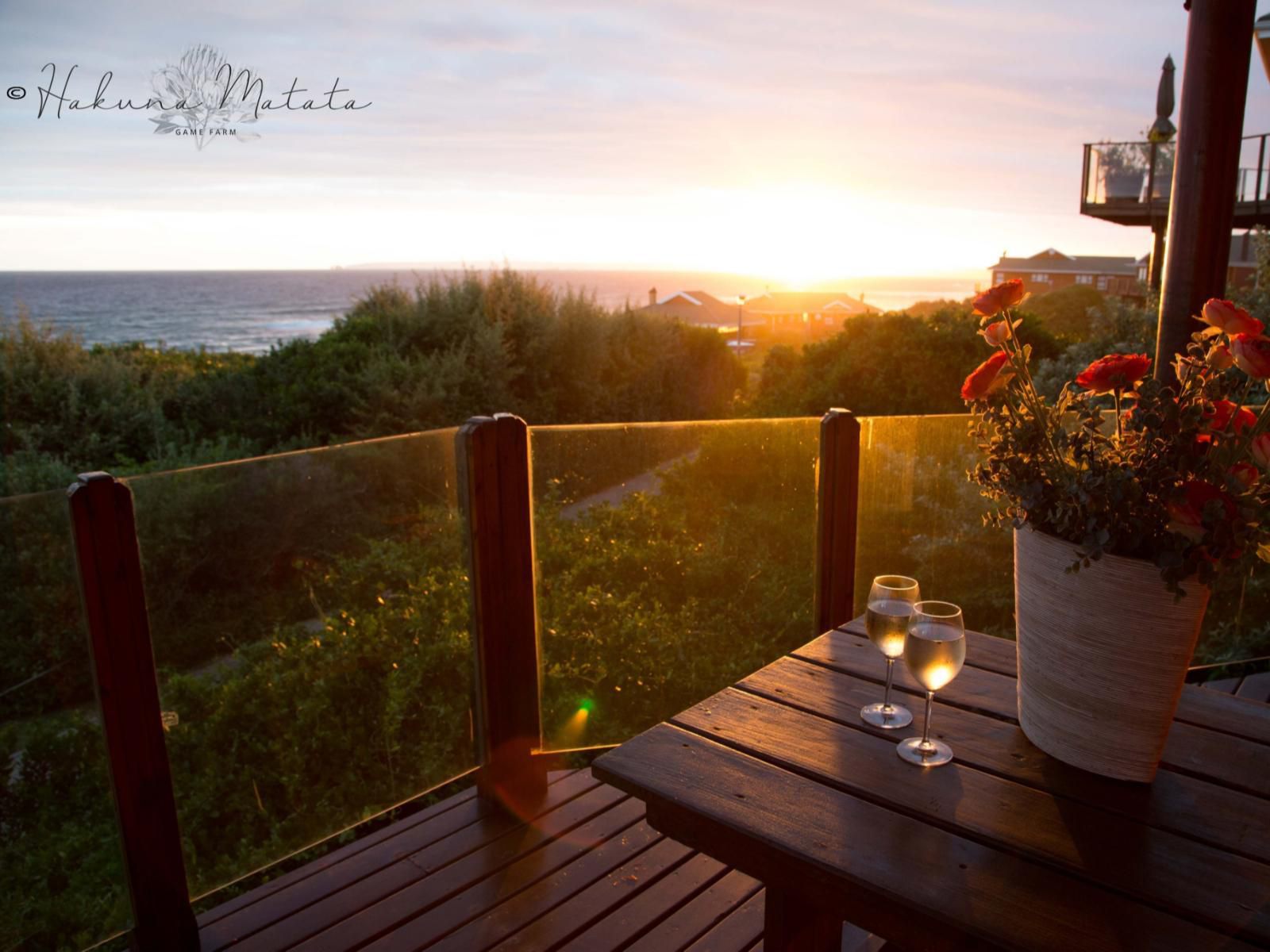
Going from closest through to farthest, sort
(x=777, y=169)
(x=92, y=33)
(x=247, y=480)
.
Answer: (x=247, y=480) → (x=92, y=33) → (x=777, y=169)

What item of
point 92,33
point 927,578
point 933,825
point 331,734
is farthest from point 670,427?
point 92,33

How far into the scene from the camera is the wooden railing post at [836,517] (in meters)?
2.72

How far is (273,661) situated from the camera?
7.70 feet

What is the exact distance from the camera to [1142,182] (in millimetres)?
11844

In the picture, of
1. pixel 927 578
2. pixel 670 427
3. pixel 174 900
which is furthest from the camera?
pixel 927 578

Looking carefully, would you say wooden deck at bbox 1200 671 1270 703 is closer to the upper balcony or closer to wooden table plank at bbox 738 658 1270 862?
wooden table plank at bbox 738 658 1270 862

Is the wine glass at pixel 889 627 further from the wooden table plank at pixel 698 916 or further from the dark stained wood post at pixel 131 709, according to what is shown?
the dark stained wood post at pixel 131 709

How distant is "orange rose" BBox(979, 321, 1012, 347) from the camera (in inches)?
46.7

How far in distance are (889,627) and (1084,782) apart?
13.6 inches

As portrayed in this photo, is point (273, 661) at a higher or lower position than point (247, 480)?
lower

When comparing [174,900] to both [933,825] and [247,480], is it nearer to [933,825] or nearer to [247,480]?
[247,480]

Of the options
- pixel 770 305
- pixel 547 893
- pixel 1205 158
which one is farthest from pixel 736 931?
pixel 770 305

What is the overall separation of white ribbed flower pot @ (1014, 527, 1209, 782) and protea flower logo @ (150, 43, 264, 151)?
16.9 ft

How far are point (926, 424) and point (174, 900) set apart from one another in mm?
2594
